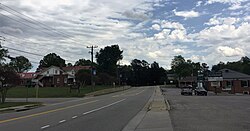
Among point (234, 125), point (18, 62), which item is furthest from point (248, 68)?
point (234, 125)

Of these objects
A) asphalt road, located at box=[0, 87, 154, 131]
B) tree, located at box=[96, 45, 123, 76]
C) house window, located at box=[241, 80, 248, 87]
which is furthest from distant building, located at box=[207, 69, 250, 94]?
tree, located at box=[96, 45, 123, 76]

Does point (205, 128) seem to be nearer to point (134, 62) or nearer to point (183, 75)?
point (183, 75)

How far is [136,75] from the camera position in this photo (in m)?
177

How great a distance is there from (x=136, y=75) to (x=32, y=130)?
16397cm

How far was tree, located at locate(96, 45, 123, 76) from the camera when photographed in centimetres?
14775

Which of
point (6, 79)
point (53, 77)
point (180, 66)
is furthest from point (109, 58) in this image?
point (6, 79)

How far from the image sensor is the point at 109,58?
489 feet

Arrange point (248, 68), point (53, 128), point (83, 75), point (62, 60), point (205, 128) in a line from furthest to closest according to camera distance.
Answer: point (62, 60) → point (248, 68) → point (83, 75) → point (53, 128) → point (205, 128)

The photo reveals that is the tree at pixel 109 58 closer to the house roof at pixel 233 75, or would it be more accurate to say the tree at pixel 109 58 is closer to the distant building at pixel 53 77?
the distant building at pixel 53 77

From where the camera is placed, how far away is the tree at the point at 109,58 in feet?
485

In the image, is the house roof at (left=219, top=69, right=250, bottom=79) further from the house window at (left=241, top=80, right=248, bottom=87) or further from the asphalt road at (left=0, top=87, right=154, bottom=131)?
the asphalt road at (left=0, top=87, right=154, bottom=131)

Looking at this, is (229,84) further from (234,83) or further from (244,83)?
(244,83)

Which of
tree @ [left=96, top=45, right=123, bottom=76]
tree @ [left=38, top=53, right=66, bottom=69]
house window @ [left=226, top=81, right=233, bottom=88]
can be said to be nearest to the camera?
house window @ [left=226, top=81, right=233, bottom=88]

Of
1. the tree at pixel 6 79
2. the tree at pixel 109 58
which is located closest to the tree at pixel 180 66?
the tree at pixel 109 58
